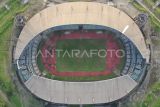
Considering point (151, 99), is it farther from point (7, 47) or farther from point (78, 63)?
point (7, 47)

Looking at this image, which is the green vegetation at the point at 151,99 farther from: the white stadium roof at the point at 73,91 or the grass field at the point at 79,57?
the grass field at the point at 79,57

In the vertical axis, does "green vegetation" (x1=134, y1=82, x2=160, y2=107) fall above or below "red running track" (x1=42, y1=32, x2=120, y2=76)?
below

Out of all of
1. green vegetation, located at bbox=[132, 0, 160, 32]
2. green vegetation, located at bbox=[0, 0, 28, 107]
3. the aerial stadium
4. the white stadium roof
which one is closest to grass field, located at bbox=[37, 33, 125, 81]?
the aerial stadium

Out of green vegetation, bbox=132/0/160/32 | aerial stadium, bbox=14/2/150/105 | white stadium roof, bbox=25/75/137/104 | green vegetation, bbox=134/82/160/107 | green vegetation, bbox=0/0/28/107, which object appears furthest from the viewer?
green vegetation, bbox=132/0/160/32

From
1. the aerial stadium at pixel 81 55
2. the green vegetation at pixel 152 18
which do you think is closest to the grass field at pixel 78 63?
the aerial stadium at pixel 81 55

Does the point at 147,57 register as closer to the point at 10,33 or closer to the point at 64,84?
the point at 64,84

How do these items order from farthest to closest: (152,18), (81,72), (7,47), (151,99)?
(81,72)
(152,18)
(7,47)
(151,99)

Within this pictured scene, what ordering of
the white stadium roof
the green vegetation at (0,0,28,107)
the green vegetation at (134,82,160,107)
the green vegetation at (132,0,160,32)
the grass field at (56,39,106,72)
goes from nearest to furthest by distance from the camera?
1. the white stadium roof
2. the green vegetation at (0,0,28,107)
3. the green vegetation at (134,82,160,107)
4. the grass field at (56,39,106,72)
5. the green vegetation at (132,0,160,32)

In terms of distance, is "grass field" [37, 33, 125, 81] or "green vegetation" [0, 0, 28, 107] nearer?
"green vegetation" [0, 0, 28, 107]

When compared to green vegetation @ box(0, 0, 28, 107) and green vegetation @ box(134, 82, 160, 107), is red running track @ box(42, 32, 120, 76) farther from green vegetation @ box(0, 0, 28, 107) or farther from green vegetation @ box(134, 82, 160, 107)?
green vegetation @ box(134, 82, 160, 107)

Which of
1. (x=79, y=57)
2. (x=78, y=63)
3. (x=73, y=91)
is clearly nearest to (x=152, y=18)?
(x=79, y=57)
